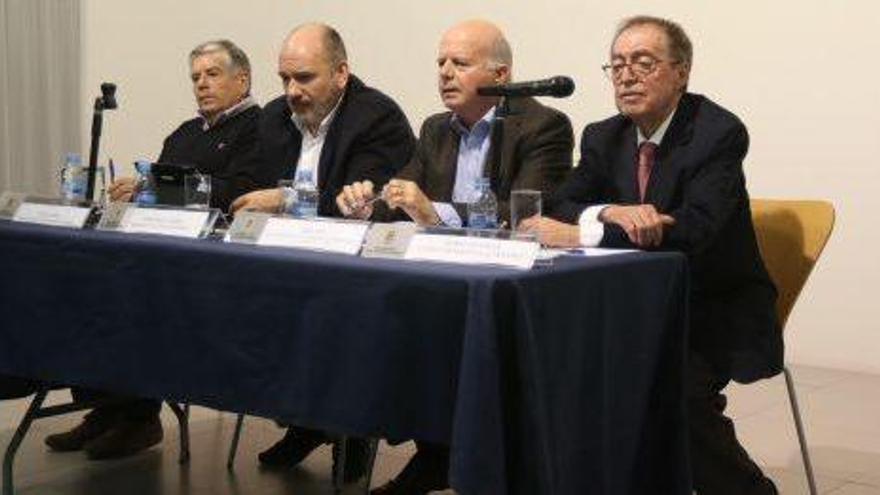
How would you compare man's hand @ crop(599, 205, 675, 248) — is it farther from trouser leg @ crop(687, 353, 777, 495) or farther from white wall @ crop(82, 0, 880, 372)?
white wall @ crop(82, 0, 880, 372)

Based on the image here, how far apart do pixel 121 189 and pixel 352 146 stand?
0.61 m

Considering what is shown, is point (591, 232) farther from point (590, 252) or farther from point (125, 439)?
point (125, 439)

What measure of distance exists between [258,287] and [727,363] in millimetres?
1079

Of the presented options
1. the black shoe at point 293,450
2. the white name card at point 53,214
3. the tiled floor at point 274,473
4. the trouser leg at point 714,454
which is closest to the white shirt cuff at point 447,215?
the trouser leg at point 714,454

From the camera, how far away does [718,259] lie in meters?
2.46

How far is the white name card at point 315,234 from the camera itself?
1929 mm

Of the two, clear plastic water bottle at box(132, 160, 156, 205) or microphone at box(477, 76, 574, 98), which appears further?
clear plastic water bottle at box(132, 160, 156, 205)

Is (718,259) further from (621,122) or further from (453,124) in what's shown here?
(453,124)

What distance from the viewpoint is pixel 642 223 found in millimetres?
2230

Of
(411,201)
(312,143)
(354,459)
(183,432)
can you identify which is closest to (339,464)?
(354,459)

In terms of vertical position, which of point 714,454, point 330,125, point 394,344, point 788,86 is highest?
point 788,86

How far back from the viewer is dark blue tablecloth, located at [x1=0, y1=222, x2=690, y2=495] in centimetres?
164

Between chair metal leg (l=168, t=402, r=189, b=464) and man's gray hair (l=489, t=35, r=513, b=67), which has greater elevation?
man's gray hair (l=489, t=35, r=513, b=67)

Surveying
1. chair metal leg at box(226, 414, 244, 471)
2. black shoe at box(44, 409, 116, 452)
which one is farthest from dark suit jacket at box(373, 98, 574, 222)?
black shoe at box(44, 409, 116, 452)
